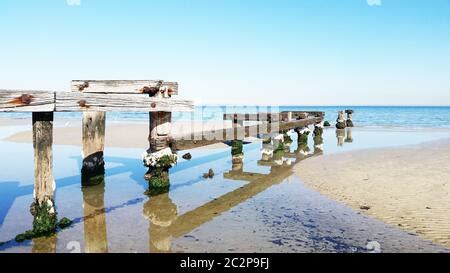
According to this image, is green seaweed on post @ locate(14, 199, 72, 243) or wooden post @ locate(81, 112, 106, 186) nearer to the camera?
green seaweed on post @ locate(14, 199, 72, 243)

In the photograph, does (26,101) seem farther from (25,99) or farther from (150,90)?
(150,90)

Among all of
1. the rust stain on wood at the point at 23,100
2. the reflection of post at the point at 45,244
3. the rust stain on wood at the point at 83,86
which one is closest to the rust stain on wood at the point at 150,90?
the rust stain on wood at the point at 83,86

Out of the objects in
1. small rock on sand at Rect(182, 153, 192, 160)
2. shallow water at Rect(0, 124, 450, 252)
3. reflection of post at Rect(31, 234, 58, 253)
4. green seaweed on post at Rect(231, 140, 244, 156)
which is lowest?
reflection of post at Rect(31, 234, 58, 253)

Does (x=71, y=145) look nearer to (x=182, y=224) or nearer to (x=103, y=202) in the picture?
(x=103, y=202)

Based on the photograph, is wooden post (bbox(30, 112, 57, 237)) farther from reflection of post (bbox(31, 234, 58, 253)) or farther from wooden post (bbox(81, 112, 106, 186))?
wooden post (bbox(81, 112, 106, 186))

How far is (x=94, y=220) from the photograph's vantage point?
607 cm

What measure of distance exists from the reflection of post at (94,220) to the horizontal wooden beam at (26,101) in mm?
1891

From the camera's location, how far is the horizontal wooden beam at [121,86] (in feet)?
25.3

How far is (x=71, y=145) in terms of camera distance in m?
17.2

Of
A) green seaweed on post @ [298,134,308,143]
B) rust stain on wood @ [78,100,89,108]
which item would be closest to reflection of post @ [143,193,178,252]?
rust stain on wood @ [78,100,89,108]

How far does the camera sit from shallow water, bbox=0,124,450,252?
498cm

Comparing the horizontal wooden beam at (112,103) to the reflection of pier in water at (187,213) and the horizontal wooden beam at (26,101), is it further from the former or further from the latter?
the reflection of pier in water at (187,213)
